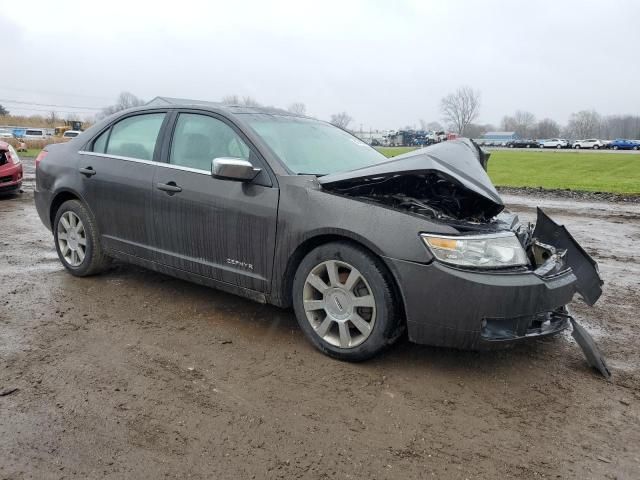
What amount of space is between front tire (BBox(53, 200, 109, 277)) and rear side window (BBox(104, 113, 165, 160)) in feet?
2.07

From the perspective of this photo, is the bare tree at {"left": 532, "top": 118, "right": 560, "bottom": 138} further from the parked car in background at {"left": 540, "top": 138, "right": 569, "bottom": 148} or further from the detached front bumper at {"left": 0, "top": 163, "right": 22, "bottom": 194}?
the detached front bumper at {"left": 0, "top": 163, "right": 22, "bottom": 194}

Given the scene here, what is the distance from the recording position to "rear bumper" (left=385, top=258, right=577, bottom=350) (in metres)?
2.92

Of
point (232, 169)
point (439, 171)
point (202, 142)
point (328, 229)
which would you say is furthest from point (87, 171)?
point (439, 171)

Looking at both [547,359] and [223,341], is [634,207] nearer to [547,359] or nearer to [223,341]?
[547,359]

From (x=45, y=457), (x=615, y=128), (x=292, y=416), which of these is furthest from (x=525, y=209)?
(x=615, y=128)

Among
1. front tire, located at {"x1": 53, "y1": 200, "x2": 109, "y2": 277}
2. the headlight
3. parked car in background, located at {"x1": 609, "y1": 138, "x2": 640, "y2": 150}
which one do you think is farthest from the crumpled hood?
parked car in background, located at {"x1": 609, "y1": 138, "x2": 640, "y2": 150}

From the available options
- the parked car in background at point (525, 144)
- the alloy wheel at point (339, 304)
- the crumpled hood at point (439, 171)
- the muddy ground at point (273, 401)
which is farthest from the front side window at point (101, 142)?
the parked car in background at point (525, 144)

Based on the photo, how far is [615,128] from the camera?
10875cm

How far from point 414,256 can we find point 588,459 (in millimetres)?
1304

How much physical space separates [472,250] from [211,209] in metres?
1.89

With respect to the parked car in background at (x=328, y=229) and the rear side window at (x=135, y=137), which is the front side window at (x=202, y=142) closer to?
the parked car in background at (x=328, y=229)

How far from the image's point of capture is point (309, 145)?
13.6ft

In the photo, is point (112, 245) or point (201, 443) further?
point (112, 245)

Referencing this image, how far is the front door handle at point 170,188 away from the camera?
4.03m
